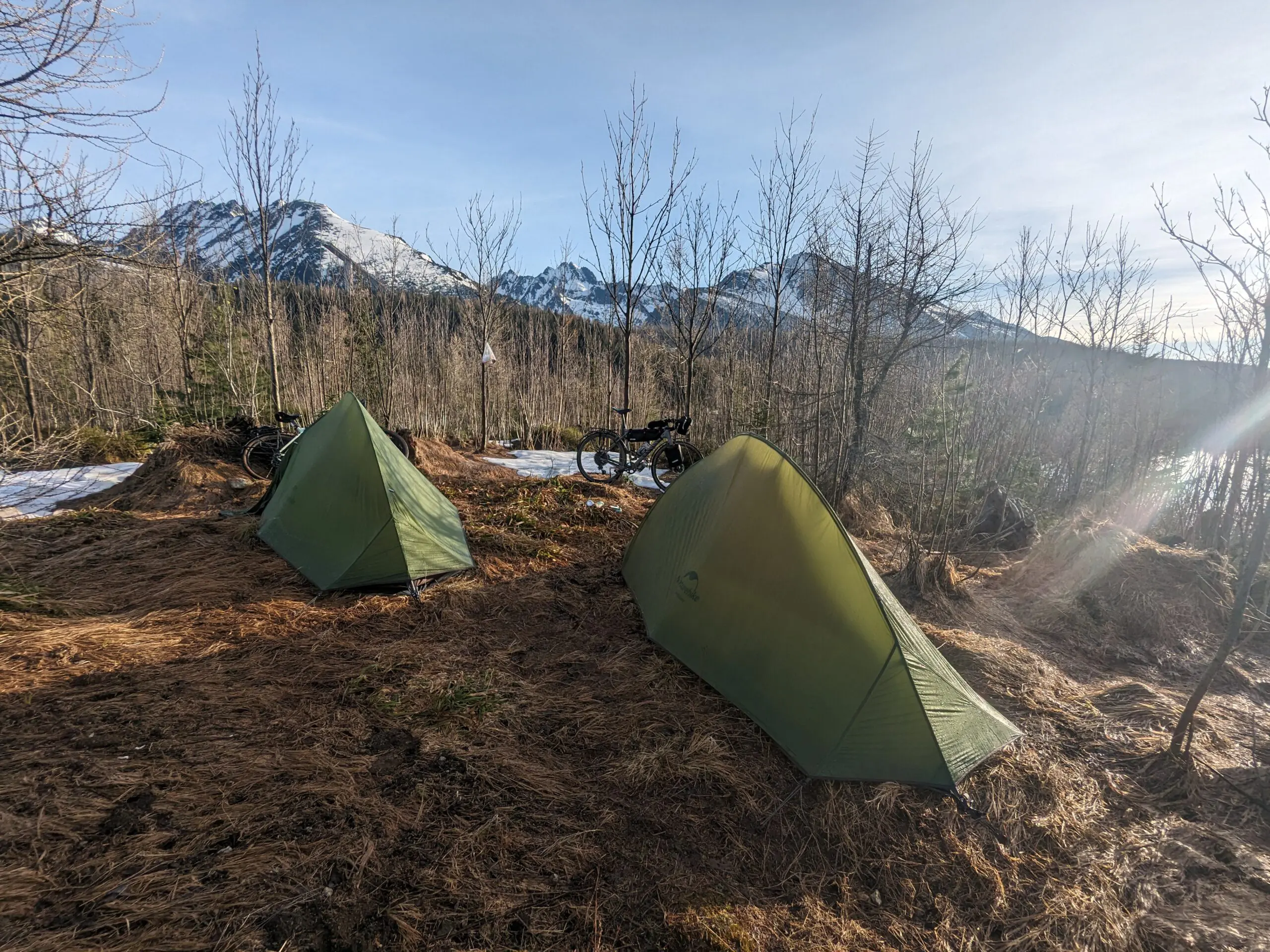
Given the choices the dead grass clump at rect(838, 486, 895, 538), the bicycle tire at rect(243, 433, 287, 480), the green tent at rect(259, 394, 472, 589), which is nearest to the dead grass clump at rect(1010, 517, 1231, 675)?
the dead grass clump at rect(838, 486, 895, 538)

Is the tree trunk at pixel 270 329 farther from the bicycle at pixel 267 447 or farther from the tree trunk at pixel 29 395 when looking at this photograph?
the tree trunk at pixel 29 395

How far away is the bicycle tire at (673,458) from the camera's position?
925cm

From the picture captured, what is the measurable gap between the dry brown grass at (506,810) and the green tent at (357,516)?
1.78 ft

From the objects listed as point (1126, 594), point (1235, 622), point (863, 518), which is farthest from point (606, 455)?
point (1235, 622)

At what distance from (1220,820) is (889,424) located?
10439 millimetres

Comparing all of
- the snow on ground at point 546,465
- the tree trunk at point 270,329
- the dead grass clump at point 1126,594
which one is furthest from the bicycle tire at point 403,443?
the dead grass clump at point 1126,594

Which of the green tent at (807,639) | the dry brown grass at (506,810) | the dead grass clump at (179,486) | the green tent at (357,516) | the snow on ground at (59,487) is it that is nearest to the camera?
the dry brown grass at (506,810)

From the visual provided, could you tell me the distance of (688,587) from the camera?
13.1ft

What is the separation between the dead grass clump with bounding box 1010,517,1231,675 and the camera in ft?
19.3

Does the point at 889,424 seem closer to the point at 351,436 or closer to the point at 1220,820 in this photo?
the point at 1220,820

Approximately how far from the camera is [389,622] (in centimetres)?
432

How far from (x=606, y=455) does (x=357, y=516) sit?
532 cm

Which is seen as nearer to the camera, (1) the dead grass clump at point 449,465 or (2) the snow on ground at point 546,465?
(1) the dead grass clump at point 449,465

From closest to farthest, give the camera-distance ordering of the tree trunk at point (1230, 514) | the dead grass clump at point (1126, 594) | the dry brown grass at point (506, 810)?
the dry brown grass at point (506, 810) < the dead grass clump at point (1126, 594) < the tree trunk at point (1230, 514)
